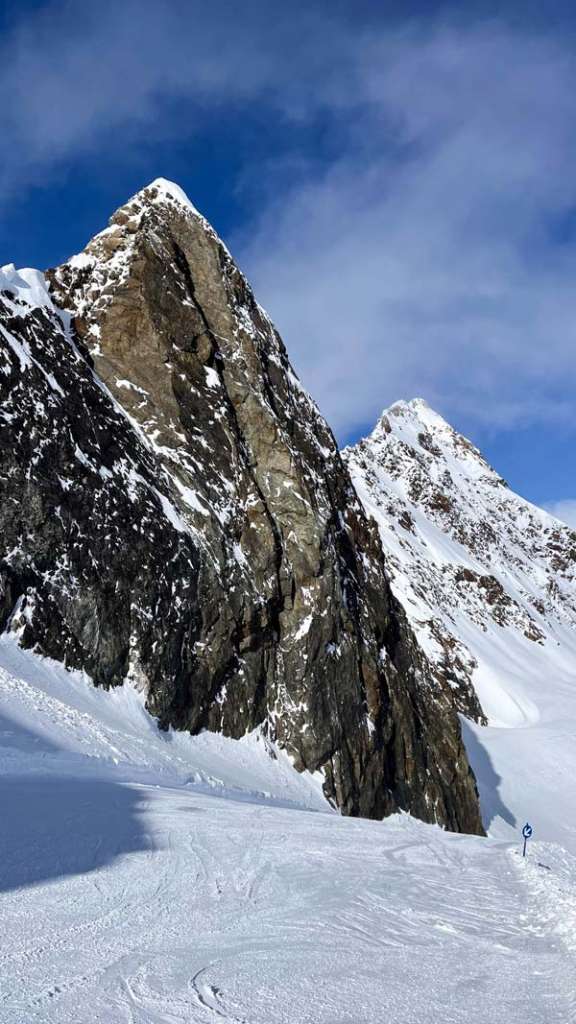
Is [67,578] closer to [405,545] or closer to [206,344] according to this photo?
[206,344]

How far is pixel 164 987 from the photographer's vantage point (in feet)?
14.6

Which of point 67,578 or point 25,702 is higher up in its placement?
point 67,578

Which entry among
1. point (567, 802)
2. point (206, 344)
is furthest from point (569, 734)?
point (206, 344)

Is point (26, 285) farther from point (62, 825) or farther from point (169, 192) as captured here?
point (62, 825)

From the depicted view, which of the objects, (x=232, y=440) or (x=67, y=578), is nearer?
(x=67, y=578)

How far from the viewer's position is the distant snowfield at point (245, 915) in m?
4.41

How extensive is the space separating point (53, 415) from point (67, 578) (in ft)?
16.2

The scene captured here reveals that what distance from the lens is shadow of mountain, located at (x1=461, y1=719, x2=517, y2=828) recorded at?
3828 cm

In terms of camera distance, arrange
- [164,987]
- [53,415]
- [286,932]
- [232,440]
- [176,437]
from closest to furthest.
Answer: [164,987], [286,932], [53,415], [176,437], [232,440]

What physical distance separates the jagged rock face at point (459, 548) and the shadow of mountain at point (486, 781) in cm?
715

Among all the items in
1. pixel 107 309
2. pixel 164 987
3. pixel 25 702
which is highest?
pixel 107 309

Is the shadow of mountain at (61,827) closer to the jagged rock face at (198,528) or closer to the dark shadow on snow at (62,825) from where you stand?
the dark shadow on snow at (62,825)

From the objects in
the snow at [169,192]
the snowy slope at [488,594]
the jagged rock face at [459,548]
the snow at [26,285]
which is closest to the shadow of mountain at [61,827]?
the snow at [26,285]

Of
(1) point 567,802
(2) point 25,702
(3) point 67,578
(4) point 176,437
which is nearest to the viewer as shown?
(2) point 25,702
